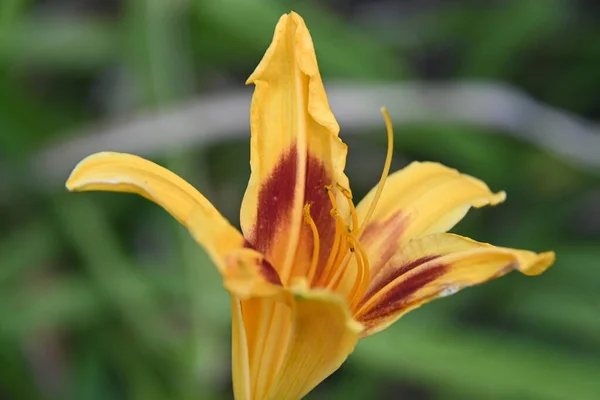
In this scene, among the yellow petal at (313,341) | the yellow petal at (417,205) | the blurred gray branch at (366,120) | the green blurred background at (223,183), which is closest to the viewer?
the yellow petal at (313,341)

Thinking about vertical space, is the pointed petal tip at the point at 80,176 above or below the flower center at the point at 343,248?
above

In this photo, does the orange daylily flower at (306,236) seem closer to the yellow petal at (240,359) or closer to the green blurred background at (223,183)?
the yellow petal at (240,359)

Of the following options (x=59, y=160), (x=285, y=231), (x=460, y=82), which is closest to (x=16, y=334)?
(x=59, y=160)

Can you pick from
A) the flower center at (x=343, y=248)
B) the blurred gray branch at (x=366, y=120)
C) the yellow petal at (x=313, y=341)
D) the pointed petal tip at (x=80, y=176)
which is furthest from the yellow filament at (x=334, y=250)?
the blurred gray branch at (x=366, y=120)

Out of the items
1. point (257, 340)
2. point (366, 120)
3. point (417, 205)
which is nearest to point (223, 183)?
point (366, 120)

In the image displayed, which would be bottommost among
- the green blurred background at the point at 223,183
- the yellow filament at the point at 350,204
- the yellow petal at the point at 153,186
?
the green blurred background at the point at 223,183

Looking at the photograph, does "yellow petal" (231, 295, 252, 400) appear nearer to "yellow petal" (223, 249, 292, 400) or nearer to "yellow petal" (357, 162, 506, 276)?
"yellow petal" (223, 249, 292, 400)
